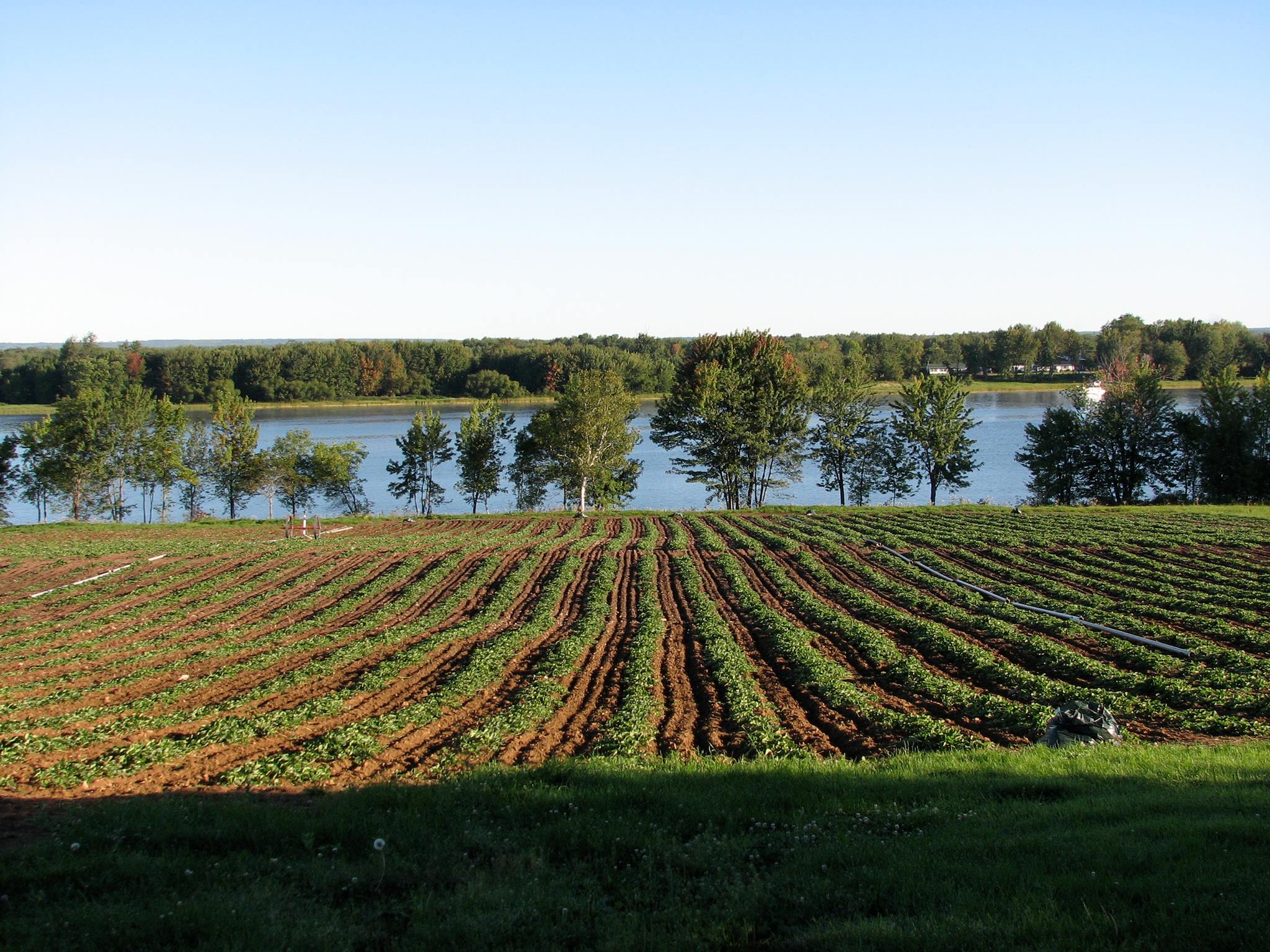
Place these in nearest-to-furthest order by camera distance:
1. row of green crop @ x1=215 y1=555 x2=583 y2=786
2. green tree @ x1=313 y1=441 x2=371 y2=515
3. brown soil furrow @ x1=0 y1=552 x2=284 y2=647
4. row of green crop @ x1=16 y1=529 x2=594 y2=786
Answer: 1. row of green crop @ x1=215 y1=555 x2=583 y2=786
2. row of green crop @ x1=16 y1=529 x2=594 y2=786
3. brown soil furrow @ x1=0 y1=552 x2=284 y2=647
4. green tree @ x1=313 y1=441 x2=371 y2=515

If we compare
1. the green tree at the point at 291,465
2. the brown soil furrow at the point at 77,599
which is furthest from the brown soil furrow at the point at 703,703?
the green tree at the point at 291,465

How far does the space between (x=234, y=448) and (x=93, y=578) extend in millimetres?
34051

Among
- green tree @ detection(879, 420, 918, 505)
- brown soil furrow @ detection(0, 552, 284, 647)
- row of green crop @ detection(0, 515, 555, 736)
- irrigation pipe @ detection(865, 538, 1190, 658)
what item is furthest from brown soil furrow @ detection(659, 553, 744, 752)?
green tree @ detection(879, 420, 918, 505)

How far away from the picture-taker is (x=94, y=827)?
8016 millimetres

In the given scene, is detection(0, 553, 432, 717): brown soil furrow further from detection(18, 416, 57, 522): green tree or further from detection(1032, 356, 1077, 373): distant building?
detection(1032, 356, 1077, 373): distant building

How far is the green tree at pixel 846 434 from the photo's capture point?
202 ft

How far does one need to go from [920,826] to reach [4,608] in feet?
82.5

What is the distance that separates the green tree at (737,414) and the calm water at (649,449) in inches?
159

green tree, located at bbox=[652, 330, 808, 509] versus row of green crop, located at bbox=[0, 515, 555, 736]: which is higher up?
green tree, located at bbox=[652, 330, 808, 509]

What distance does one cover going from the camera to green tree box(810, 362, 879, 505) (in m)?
61.4

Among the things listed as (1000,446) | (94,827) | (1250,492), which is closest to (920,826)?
(94,827)

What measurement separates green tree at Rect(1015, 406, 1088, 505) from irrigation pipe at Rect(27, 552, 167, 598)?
55.6m

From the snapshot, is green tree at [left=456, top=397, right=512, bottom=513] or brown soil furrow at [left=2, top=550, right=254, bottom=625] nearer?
brown soil furrow at [left=2, top=550, right=254, bottom=625]

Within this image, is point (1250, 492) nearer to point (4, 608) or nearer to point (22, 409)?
point (4, 608)
